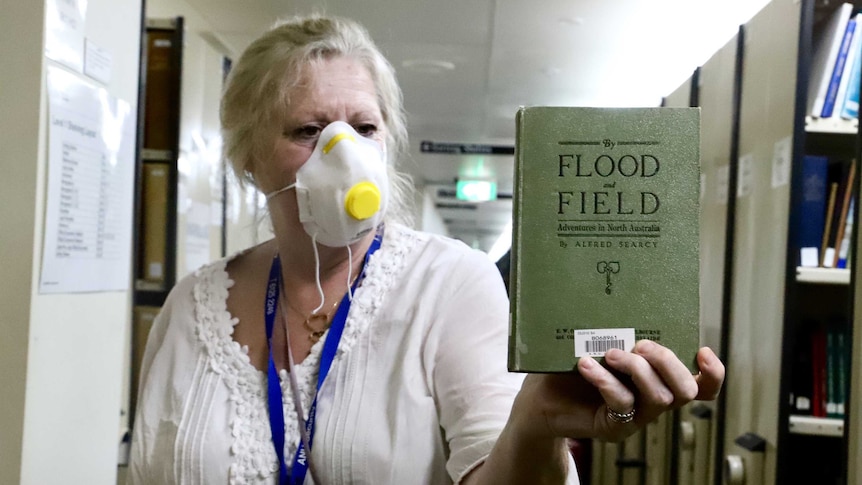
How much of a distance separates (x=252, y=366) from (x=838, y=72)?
4.92ft

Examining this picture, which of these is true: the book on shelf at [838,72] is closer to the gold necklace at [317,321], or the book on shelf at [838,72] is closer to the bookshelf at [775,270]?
the bookshelf at [775,270]

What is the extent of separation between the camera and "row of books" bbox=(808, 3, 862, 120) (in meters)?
1.70

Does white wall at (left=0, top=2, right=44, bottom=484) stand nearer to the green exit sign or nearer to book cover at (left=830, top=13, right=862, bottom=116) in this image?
book cover at (left=830, top=13, right=862, bottom=116)

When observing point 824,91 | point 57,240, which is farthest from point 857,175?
point 57,240

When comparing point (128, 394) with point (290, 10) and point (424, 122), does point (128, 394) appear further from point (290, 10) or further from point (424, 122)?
point (424, 122)

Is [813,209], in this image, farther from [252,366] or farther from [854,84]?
[252,366]

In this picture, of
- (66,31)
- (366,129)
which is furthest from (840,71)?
(66,31)

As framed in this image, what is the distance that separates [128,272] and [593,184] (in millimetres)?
1243

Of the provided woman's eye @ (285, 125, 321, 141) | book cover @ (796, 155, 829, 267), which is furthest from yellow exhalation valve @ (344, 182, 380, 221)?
book cover @ (796, 155, 829, 267)

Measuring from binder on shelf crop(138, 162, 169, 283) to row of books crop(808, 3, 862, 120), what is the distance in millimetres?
1815

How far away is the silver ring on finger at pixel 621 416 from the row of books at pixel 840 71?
4.51ft

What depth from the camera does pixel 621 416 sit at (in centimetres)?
62

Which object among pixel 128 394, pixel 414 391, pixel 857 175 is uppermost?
pixel 857 175

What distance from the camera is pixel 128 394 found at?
2.21 metres
